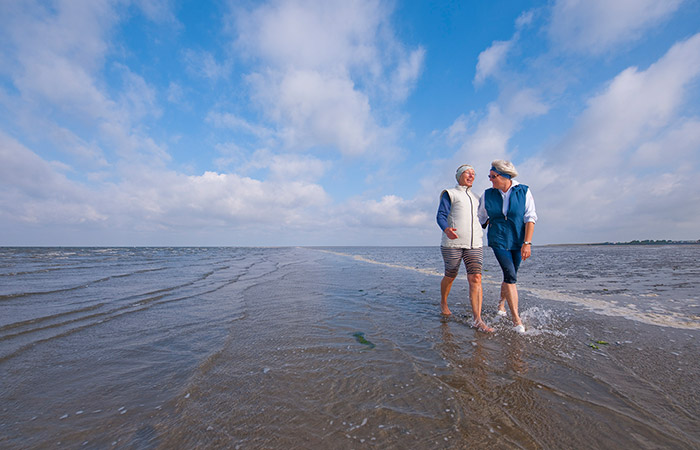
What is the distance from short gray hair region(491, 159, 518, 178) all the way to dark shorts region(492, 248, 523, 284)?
127 centimetres

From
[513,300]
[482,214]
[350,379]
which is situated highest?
[482,214]

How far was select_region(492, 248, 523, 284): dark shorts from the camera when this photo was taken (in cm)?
445

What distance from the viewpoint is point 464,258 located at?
16.3 feet

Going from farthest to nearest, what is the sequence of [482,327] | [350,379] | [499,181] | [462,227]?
[462,227] < [499,181] < [482,327] < [350,379]

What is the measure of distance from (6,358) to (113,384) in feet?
6.70

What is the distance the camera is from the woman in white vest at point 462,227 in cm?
480

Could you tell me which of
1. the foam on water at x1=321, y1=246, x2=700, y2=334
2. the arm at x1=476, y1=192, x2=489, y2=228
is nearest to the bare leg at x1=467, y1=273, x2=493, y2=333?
the foam on water at x1=321, y1=246, x2=700, y2=334

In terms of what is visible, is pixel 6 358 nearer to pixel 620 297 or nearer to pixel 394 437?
pixel 394 437

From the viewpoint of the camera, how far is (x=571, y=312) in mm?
5453

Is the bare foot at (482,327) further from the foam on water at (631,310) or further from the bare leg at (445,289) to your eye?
the bare leg at (445,289)

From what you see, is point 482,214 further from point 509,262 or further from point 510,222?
point 509,262

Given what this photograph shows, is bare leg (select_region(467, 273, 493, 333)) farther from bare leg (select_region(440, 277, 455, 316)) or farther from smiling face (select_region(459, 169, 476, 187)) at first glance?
smiling face (select_region(459, 169, 476, 187))

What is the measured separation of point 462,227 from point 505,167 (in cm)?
120

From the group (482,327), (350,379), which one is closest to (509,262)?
(482,327)
